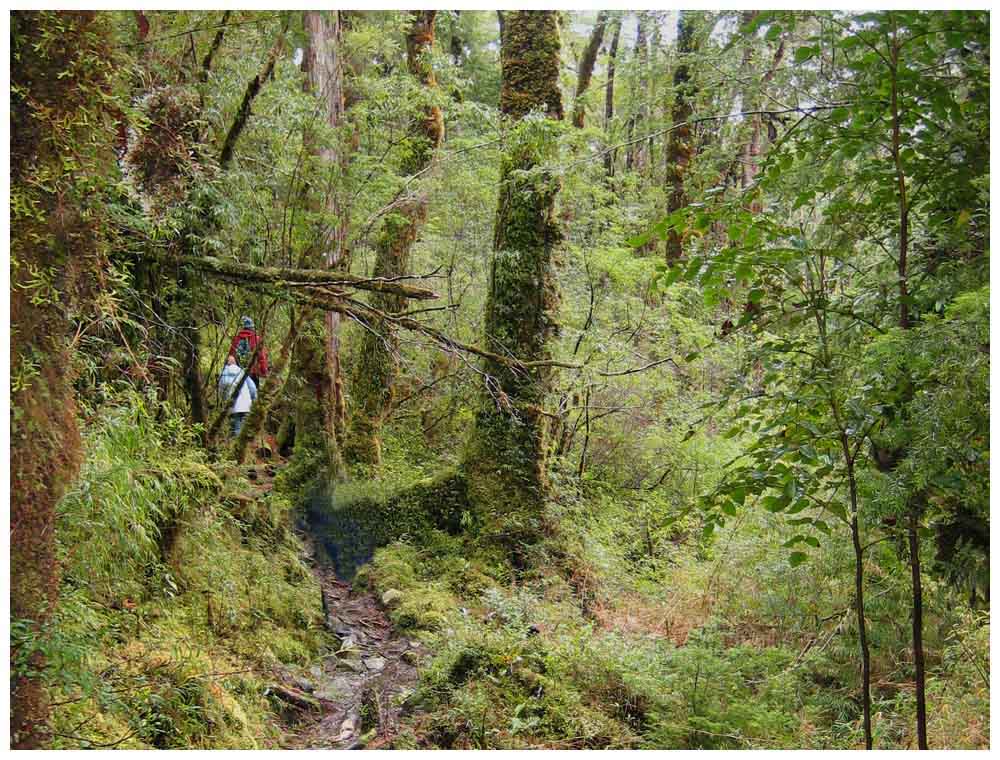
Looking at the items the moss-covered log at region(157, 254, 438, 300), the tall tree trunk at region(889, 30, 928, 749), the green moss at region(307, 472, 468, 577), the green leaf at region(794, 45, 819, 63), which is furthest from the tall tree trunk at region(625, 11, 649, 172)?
the tall tree trunk at region(889, 30, 928, 749)

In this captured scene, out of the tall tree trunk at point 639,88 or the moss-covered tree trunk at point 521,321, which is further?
the tall tree trunk at point 639,88

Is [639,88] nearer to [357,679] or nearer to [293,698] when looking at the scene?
[357,679]

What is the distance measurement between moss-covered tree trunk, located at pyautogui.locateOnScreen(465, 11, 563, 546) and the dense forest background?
42mm

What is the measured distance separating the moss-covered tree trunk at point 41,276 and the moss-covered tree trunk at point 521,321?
575 centimetres

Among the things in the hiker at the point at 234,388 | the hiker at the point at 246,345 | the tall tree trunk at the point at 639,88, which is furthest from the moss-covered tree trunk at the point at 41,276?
the tall tree trunk at the point at 639,88

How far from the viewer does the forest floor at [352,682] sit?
470 cm

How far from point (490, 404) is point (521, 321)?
1.00m

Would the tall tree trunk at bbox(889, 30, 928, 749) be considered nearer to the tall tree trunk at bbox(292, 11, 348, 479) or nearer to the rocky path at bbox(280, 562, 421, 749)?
the rocky path at bbox(280, 562, 421, 749)

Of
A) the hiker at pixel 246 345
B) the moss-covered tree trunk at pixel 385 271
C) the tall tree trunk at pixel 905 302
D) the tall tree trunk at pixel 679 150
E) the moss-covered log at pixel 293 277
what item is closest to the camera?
the tall tree trunk at pixel 905 302

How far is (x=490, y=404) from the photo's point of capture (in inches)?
330

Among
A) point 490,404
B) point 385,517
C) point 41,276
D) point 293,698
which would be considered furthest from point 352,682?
point 41,276

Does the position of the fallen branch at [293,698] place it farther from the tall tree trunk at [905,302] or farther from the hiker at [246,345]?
the tall tree trunk at [905,302]

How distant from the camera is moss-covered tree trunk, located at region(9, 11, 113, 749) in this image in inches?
94.1

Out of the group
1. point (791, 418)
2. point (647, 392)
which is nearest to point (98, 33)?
point (791, 418)
